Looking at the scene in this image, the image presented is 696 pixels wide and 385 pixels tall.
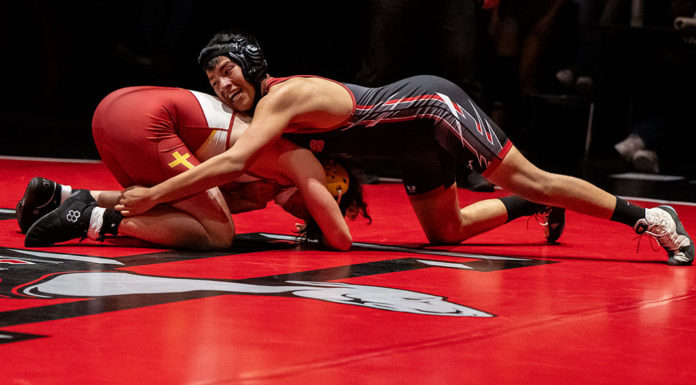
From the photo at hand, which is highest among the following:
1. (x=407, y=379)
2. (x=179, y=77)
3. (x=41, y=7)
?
(x=41, y=7)

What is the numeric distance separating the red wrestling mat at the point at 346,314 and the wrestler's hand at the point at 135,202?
0.13 m

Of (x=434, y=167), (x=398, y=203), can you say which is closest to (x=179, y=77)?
(x=398, y=203)

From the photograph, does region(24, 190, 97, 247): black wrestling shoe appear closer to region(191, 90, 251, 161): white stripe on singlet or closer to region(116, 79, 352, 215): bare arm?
region(116, 79, 352, 215): bare arm

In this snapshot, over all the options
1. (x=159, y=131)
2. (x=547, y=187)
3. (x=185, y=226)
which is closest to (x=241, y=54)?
(x=159, y=131)

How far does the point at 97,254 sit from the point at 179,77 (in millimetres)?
5523

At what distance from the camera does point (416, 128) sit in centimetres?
354

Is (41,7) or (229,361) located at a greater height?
(41,7)

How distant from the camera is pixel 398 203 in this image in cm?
485

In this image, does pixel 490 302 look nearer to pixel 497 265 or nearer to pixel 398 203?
pixel 497 265

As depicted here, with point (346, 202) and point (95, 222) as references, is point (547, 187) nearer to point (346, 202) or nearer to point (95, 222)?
point (346, 202)

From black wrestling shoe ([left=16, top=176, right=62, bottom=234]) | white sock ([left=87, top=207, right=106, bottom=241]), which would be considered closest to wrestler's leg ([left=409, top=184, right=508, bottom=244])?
white sock ([left=87, top=207, right=106, bottom=241])

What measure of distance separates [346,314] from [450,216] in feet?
4.40

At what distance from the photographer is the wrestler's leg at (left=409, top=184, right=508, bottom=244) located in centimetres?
372

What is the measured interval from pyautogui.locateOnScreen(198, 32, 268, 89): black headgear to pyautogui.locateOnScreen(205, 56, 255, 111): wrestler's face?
0.02 metres
